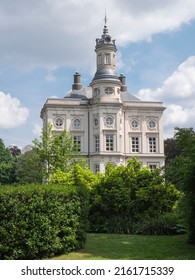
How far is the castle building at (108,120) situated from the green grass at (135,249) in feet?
120

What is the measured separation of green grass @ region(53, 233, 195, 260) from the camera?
34.0ft

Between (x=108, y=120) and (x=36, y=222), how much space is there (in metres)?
41.9

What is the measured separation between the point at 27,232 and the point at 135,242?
4.30 meters

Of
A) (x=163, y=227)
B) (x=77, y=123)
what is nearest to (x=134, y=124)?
(x=77, y=123)

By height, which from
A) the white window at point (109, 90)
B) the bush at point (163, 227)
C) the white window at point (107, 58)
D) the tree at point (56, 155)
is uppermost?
the white window at point (107, 58)

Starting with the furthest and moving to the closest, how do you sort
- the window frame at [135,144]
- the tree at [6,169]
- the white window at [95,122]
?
1. the tree at [6,169]
2. the window frame at [135,144]
3. the white window at [95,122]

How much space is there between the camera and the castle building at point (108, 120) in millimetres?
51531

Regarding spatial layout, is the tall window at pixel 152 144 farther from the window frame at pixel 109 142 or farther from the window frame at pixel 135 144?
the window frame at pixel 109 142

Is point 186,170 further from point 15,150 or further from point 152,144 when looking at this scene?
point 15,150

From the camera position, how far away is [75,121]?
5350cm

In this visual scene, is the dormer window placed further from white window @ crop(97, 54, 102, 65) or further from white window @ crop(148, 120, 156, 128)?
white window @ crop(148, 120, 156, 128)

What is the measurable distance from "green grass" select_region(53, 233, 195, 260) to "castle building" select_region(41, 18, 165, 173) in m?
36.6

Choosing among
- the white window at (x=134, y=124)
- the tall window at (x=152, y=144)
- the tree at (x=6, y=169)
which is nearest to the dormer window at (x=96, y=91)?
the white window at (x=134, y=124)

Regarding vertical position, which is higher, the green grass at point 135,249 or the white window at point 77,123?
the white window at point 77,123
